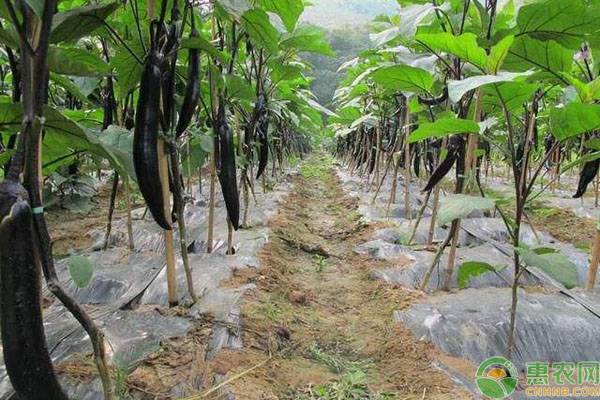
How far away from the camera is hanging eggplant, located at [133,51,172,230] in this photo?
1.26 metres

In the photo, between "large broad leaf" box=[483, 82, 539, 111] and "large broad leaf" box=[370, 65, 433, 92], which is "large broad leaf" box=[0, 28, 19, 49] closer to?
"large broad leaf" box=[483, 82, 539, 111]

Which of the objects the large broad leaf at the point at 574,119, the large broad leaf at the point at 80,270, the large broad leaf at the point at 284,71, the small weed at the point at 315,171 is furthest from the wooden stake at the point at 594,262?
the small weed at the point at 315,171

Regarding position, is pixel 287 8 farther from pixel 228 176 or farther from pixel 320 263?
pixel 320 263

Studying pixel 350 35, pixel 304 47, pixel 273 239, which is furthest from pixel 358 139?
pixel 350 35

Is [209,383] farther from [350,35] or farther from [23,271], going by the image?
[350,35]

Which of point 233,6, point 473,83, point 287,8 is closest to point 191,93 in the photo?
point 233,6

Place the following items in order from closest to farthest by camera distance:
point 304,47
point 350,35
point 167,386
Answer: point 167,386 → point 304,47 → point 350,35

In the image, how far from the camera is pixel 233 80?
2125 millimetres

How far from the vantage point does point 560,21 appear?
1478 millimetres

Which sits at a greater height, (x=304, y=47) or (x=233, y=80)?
(x=304, y=47)

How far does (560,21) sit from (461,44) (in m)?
0.48

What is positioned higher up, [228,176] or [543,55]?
[543,55]

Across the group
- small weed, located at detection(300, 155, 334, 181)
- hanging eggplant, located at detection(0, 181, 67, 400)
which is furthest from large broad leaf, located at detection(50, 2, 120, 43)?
small weed, located at detection(300, 155, 334, 181)

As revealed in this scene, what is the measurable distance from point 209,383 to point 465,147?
5.55 feet
